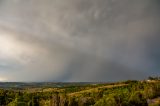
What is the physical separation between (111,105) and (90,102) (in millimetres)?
34154

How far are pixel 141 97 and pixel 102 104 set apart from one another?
32440 millimetres

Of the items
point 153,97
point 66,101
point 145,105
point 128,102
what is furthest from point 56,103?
point 153,97

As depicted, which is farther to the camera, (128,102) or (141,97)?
(141,97)

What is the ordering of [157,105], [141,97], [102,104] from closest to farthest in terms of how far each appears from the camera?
[157,105], [102,104], [141,97]

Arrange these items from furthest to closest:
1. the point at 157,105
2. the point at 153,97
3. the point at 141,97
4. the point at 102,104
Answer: the point at 153,97 < the point at 141,97 < the point at 102,104 < the point at 157,105

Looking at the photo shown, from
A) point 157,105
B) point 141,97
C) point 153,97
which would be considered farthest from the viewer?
point 153,97

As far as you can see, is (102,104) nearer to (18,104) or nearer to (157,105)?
(157,105)

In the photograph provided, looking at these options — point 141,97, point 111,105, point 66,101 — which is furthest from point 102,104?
point 141,97

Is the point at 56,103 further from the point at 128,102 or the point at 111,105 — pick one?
the point at 128,102

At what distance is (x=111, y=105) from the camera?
512 feet

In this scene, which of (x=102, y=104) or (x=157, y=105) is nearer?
(x=157, y=105)

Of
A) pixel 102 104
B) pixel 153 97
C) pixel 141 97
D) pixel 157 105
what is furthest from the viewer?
pixel 153 97

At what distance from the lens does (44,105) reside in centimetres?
18225

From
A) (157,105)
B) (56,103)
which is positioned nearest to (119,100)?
(157,105)
